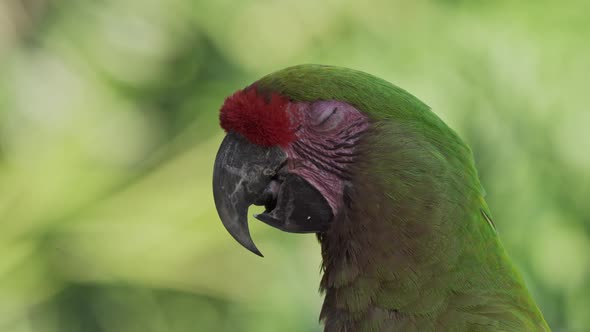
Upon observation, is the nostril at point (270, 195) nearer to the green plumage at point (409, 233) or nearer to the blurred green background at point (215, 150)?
the green plumage at point (409, 233)

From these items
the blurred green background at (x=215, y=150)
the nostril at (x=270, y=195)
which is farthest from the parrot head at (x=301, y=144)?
the blurred green background at (x=215, y=150)

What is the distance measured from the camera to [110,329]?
279 centimetres

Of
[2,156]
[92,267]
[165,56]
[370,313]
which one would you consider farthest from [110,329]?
[370,313]

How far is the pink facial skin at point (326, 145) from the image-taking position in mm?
1089

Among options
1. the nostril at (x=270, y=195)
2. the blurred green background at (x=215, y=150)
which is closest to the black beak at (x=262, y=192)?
the nostril at (x=270, y=195)

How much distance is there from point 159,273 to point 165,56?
93cm

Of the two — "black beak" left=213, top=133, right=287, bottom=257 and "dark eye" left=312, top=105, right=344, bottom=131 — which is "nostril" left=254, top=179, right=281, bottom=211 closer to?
"black beak" left=213, top=133, right=287, bottom=257

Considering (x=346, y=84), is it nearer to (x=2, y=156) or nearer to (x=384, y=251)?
(x=384, y=251)

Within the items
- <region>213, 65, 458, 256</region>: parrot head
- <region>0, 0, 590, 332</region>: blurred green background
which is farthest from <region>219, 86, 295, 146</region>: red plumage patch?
<region>0, 0, 590, 332</region>: blurred green background

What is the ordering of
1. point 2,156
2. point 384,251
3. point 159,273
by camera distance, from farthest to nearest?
point 2,156 < point 159,273 < point 384,251

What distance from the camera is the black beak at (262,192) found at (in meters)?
1.09

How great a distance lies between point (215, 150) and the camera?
104 inches

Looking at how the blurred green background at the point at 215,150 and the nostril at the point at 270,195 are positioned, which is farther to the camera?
the blurred green background at the point at 215,150

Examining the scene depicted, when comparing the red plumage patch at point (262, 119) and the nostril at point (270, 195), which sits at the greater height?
the red plumage patch at point (262, 119)
